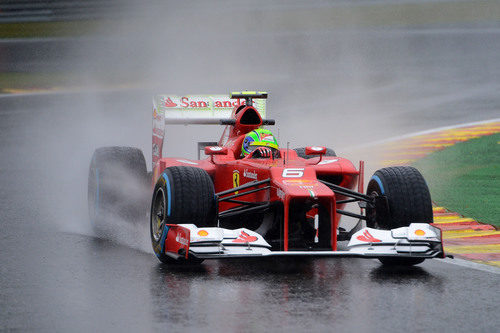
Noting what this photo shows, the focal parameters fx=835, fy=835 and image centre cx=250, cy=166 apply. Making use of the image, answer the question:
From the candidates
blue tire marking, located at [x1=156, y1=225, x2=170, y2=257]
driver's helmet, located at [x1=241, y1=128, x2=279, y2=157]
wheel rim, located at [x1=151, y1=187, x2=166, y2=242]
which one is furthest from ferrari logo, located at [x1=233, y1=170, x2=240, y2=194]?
blue tire marking, located at [x1=156, y1=225, x2=170, y2=257]

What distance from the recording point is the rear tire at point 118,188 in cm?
1028

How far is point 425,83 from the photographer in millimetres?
23250

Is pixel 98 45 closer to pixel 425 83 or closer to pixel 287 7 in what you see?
pixel 287 7

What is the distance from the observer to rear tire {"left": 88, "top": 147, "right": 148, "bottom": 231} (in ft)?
33.7

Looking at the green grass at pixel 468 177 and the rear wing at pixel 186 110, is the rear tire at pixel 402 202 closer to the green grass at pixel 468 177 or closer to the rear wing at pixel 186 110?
the green grass at pixel 468 177

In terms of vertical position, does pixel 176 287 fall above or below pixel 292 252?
below

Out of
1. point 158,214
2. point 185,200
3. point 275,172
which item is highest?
point 275,172

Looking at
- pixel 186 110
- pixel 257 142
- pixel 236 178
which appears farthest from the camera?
pixel 186 110

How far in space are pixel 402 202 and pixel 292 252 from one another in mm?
1380

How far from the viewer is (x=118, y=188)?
10.4m

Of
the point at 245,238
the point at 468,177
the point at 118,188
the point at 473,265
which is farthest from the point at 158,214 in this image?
the point at 468,177

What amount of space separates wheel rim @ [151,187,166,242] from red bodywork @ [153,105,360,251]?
101 cm

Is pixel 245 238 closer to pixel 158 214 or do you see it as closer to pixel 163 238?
pixel 163 238

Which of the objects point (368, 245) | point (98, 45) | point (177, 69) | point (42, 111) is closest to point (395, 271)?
point (368, 245)
